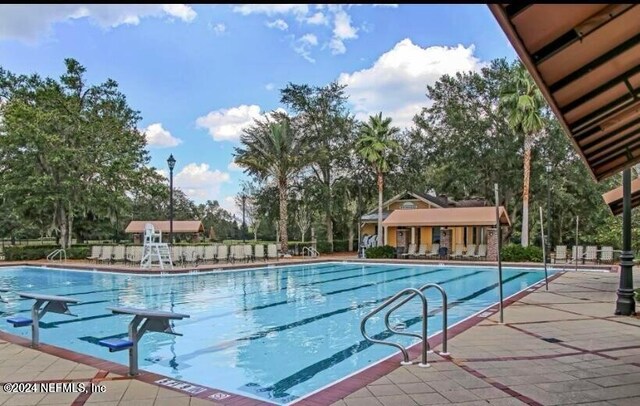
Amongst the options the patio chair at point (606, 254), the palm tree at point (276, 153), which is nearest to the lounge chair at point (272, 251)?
the palm tree at point (276, 153)

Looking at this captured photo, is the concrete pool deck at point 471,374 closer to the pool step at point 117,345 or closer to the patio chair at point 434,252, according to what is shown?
the pool step at point 117,345

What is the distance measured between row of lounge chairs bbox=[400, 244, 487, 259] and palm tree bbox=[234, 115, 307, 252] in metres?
7.43

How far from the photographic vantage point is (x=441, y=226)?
26.4 metres

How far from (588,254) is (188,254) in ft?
58.1

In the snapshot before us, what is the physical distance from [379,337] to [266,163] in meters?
21.0

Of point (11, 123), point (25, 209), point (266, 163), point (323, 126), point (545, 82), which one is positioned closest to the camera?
point (545, 82)

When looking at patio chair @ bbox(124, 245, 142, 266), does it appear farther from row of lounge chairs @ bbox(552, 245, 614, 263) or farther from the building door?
row of lounge chairs @ bbox(552, 245, 614, 263)

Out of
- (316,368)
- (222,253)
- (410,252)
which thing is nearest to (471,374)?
(316,368)

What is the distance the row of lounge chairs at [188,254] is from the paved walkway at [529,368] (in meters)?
15.4

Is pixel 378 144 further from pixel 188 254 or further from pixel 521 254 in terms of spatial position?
pixel 188 254

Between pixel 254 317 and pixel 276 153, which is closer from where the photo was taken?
pixel 254 317

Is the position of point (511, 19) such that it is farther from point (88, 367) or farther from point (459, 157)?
point (459, 157)

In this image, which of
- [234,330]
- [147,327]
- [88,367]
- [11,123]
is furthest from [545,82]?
[11,123]

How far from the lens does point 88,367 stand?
17.1 feet
